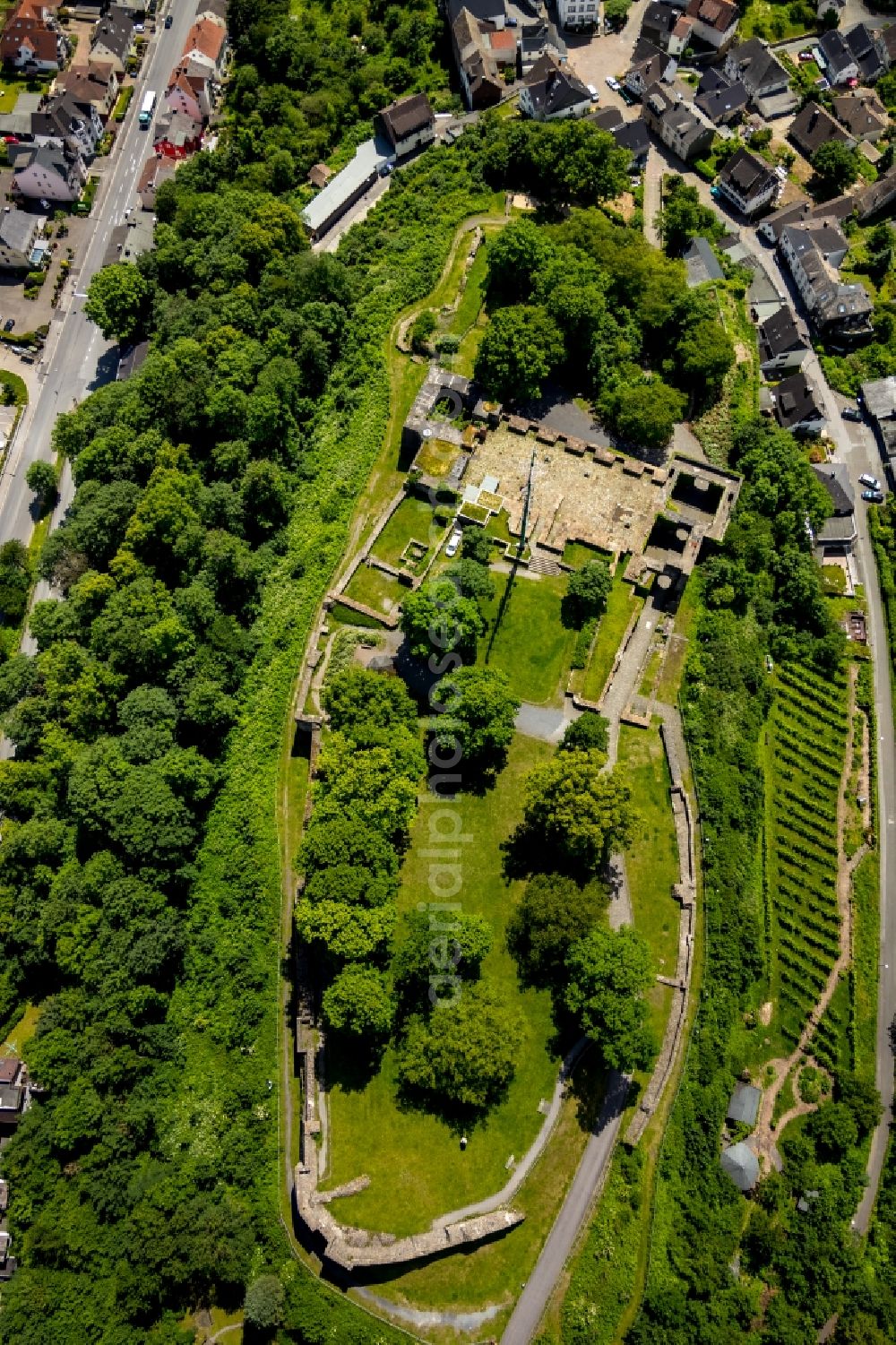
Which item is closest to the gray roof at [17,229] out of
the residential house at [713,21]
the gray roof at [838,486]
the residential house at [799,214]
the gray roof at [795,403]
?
the residential house at [713,21]

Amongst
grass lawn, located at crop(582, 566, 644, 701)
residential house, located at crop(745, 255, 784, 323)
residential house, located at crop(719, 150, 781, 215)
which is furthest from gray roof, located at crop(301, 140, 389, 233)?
grass lawn, located at crop(582, 566, 644, 701)

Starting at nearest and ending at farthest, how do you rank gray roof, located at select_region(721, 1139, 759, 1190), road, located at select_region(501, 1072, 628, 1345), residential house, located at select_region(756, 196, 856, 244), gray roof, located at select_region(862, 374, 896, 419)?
road, located at select_region(501, 1072, 628, 1345)
gray roof, located at select_region(721, 1139, 759, 1190)
gray roof, located at select_region(862, 374, 896, 419)
residential house, located at select_region(756, 196, 856, 244)

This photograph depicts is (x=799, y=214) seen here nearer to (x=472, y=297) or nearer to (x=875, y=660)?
(x=472, y=297)

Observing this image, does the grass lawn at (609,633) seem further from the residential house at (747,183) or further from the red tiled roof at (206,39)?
the red tiled roof at (206,39)

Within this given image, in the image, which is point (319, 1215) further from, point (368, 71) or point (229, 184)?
point (368, 71)

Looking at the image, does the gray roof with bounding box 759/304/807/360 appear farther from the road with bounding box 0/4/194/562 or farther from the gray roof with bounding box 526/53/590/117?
the road with bounding box 0/4/194/562

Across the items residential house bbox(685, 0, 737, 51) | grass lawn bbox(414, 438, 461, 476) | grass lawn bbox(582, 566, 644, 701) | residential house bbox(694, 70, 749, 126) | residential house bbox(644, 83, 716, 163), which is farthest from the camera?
residential house bbox(685, 0, 737, 51)
